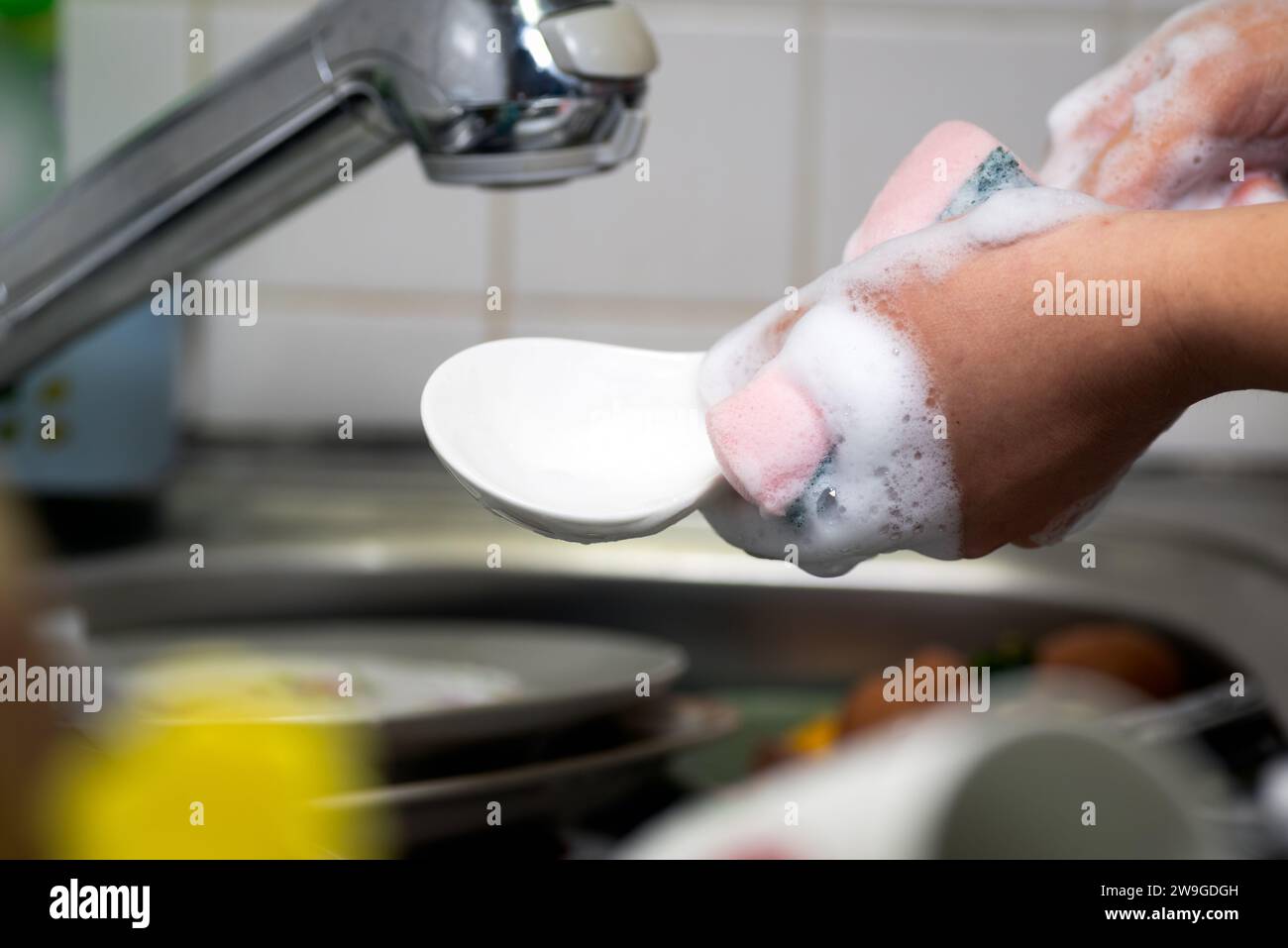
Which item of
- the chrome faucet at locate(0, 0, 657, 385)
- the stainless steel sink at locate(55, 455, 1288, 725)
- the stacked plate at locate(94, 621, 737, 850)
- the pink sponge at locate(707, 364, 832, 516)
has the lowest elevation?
the stacked plate at locate(94, 621, 737, 850)

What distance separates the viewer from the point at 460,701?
0.56m

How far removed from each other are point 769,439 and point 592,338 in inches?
23.4

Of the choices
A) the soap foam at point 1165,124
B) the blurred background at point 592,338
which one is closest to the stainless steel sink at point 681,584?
the blurred background at point 592,338

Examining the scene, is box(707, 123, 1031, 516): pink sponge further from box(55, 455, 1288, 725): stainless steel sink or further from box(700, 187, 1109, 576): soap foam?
box(55, 455, 1288, 725): stainless steel sink

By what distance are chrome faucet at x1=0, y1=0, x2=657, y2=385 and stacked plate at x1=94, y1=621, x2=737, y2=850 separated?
149 mm

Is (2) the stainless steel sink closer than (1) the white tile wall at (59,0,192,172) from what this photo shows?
Yes

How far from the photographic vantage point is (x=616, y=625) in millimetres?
749

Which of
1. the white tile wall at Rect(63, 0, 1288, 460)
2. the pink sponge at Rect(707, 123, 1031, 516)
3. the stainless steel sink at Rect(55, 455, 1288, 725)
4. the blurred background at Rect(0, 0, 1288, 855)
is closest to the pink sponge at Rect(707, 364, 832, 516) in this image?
the pink sponge at Rect(707, 123, 1031, 516)

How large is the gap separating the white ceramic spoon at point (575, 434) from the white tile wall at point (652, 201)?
1.72 feet

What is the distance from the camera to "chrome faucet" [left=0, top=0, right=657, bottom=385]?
376 millimetres

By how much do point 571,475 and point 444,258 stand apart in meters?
0.59

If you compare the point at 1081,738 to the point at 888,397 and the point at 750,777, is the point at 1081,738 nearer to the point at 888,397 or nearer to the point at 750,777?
the point at 888,397

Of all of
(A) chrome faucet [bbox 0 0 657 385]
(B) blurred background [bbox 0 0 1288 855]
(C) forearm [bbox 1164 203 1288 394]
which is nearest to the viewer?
(C) forearm [bbox 1164 203 1288 394]
